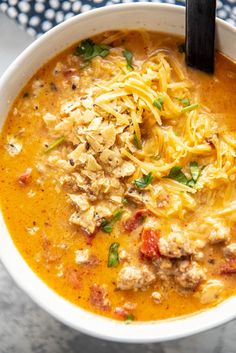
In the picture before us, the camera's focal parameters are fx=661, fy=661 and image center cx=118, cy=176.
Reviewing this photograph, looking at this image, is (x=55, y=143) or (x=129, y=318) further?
(x=55, y=143)

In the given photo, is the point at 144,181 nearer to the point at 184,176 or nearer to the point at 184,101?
the point at 184,176

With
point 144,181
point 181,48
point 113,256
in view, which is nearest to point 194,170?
point 144,181

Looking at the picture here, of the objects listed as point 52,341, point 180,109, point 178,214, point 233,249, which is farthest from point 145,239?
point 52,341

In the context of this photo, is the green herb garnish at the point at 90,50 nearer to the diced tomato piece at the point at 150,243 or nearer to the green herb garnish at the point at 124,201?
the green herb garnish at the point at 124,201

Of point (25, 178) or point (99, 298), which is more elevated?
point (25, 178)

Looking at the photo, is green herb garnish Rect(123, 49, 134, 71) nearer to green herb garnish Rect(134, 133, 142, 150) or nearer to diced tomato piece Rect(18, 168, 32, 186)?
green herb garnish Rect(134, 133, 142, 150)

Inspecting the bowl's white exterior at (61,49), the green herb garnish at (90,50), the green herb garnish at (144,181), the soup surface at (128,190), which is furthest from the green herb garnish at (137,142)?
the bowl's white exterior at (61,49)

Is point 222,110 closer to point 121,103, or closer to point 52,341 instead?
point 121,103

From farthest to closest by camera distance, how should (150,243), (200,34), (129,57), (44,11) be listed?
(44,11), (129,57), (200,34), (150,243)
